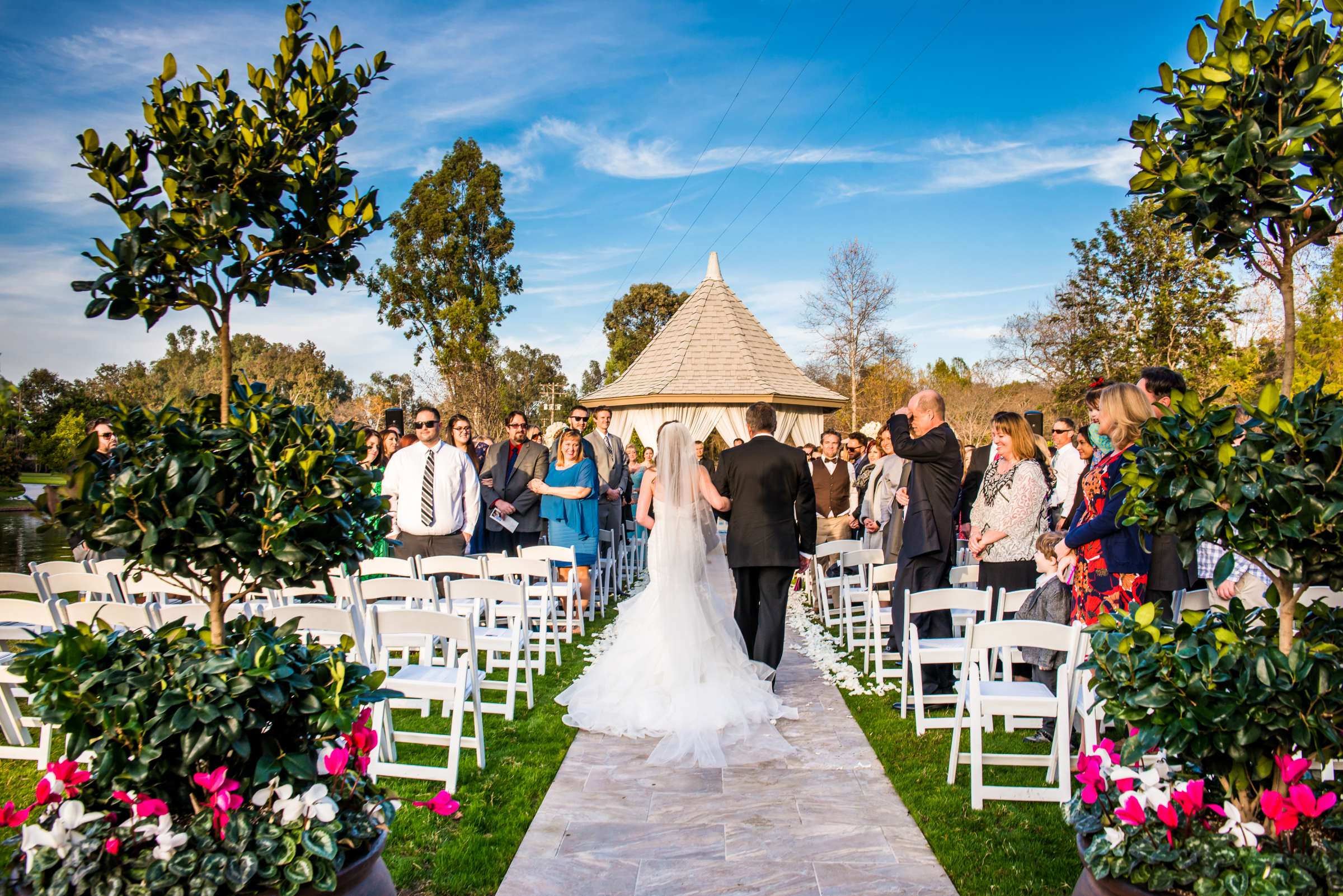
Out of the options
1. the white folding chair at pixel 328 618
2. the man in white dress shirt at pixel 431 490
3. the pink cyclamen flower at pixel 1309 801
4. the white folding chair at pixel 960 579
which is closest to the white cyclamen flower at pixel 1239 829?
the pink cyclamen flower at pixel 1309 801

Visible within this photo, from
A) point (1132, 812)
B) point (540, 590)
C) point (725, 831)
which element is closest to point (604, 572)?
point (540, 590)

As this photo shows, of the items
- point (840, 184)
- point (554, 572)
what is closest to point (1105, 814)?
point (554, 572)

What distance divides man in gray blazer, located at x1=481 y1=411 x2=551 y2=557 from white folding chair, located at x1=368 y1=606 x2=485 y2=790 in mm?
5079

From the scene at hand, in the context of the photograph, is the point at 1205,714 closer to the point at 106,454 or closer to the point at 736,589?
the point at 106,454

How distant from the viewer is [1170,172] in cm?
278

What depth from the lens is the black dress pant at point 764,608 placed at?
705cm

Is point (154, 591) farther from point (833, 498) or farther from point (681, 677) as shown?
point (833, 498)

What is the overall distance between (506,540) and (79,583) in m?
5.19

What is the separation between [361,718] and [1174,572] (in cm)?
490

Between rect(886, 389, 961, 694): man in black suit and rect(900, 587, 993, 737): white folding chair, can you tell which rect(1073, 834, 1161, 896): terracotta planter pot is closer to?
rect(900, 587, 993, 737): white folding chair

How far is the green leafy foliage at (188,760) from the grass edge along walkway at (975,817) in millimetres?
2787

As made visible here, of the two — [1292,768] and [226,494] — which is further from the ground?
[226,494]

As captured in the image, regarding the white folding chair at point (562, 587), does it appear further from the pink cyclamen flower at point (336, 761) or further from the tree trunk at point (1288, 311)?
the tree trunk at point (1288, 311)

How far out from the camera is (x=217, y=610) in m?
2.90
